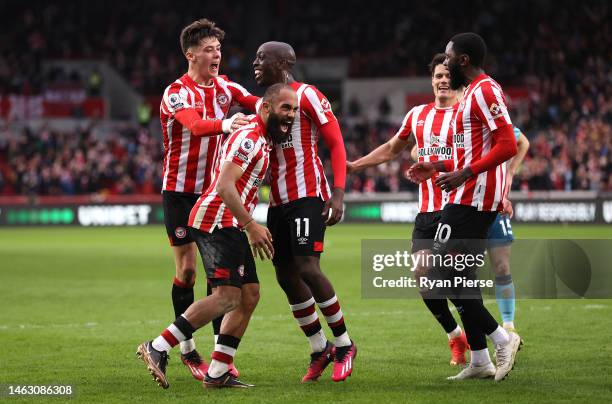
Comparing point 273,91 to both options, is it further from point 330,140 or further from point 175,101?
point 175,101

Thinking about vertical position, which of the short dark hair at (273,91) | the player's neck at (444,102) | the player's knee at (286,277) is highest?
the short dark hair at (273,91)

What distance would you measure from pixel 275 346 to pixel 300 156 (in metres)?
2.41

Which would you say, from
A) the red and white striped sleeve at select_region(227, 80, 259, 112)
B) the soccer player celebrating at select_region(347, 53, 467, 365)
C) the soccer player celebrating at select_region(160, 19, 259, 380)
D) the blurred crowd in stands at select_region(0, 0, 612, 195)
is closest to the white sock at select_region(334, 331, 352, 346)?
the soccer player celebrating at select_region(347, 53, 467, 365)

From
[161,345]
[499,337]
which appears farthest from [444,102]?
[161,345]

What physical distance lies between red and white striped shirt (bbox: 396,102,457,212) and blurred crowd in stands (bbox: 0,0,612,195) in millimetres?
21381

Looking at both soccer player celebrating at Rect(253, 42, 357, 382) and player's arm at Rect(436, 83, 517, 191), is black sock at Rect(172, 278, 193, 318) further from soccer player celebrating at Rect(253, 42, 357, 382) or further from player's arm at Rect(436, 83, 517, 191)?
player's arm at Rect(436, 83, 517, 191)

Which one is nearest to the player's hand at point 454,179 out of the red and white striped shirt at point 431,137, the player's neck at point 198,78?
the red and white striped shirt at point 431,137

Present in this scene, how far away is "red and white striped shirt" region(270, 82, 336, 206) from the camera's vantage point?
7.71m

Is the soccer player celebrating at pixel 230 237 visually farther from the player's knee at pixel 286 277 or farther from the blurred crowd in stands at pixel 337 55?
the blurred crowd in stands at pixel 337 55

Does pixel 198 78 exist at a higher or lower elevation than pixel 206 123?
higher

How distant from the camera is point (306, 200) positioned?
7688 mm

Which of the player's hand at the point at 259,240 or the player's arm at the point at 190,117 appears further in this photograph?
the player's arm at the point at 190,117

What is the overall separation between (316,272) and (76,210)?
26110mm

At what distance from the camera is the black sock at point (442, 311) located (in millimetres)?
8273
